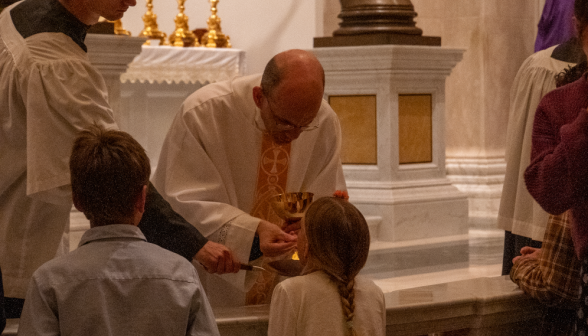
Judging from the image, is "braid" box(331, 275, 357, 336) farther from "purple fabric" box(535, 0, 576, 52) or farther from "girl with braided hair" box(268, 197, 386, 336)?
"purple fabric" box(535, 0, 576, 52)

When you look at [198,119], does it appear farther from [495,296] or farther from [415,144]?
[415,144]

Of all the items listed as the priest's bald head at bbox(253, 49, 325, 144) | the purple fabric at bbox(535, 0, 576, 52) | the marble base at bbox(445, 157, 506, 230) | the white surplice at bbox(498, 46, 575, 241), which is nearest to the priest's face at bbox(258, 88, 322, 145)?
the priest's bald head at bbox(253, 49, 325, 144)

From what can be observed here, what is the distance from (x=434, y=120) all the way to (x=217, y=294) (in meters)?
4.63

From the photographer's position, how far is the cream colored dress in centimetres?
245

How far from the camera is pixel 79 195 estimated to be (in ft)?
7.08

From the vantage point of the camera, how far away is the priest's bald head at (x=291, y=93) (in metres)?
3.13

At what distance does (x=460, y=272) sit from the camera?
233 inches

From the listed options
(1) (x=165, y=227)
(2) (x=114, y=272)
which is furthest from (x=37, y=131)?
(2) (x=114, y=272)

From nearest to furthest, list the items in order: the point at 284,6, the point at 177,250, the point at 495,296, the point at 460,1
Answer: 1. the point at 177,250
2. the point at 495,296
3. the point at 460,1
4. the point at 284,6

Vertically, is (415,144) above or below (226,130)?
below

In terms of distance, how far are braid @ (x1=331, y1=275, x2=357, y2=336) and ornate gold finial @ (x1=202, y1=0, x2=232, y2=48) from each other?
8.69 m

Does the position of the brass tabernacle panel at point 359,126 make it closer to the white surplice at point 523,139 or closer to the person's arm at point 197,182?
the white surplice at point 523,139

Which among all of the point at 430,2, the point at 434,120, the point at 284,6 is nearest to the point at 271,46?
the point at 284,6

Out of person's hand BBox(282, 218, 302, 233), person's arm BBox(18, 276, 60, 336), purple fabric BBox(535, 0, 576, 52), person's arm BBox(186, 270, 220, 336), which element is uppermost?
purple fabric BBox(535, 0, 576, 52)
